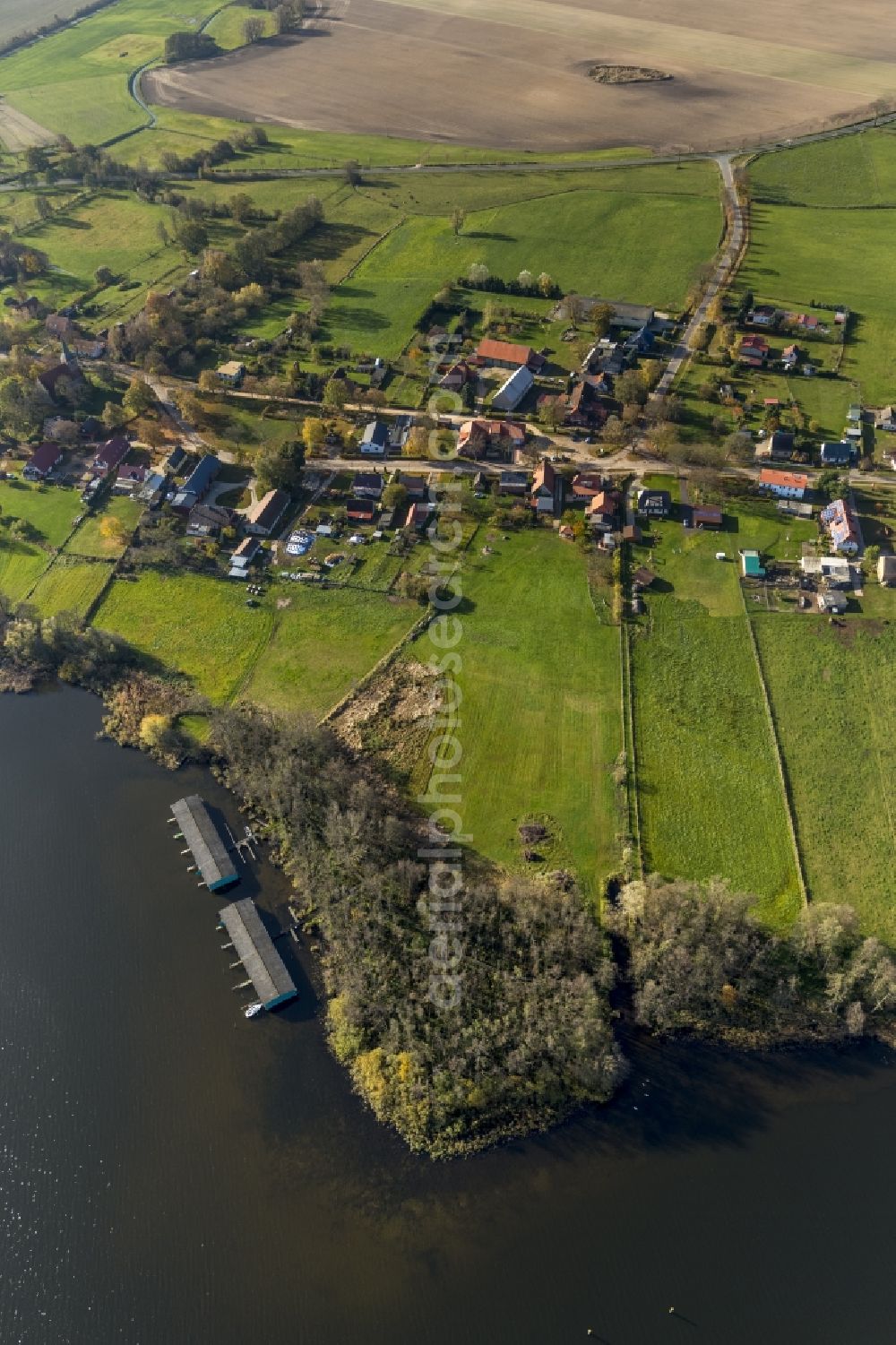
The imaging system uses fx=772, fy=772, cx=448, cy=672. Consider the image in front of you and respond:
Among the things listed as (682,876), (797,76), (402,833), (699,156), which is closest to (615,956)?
(682,876)

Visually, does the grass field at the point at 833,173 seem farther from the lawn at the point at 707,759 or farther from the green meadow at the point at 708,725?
the lawn at the point at 707,759

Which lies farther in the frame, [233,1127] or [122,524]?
[122,524]

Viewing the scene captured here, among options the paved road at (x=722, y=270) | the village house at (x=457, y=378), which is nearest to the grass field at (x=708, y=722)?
the paved road at (x=722, y=270)

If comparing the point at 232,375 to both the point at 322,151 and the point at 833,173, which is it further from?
the point at 833,173

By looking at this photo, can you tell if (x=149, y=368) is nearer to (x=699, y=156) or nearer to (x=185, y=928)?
(x=185, y=928)

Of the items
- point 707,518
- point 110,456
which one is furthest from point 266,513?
point 707,518

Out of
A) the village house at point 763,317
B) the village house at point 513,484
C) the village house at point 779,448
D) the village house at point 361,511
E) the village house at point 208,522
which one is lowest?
the village house at point 779,448

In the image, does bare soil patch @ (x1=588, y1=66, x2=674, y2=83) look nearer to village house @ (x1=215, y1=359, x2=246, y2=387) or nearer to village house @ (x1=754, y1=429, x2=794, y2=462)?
village house @ (x1=215, y1=359, x2=246, y2=387)
